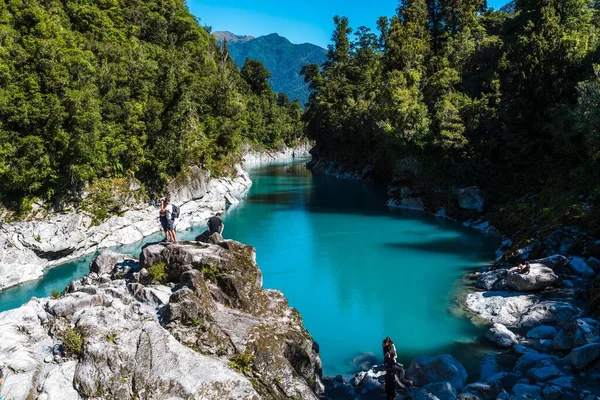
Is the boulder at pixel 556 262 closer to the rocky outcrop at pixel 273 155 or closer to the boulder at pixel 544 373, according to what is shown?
the boulder at pixel 544 373

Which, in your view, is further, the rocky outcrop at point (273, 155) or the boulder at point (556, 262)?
the rocky outcrop at point (273, 155)

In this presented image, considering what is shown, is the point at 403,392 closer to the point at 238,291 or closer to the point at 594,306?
the point at 238,291

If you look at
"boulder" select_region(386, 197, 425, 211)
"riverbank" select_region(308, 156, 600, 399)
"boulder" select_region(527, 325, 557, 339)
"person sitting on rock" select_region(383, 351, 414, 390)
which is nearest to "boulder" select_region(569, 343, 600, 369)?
"riverbank" select_region(308, 156, 600, 399)

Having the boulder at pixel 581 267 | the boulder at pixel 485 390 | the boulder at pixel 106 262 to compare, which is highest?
the boulder at pixel 106 262

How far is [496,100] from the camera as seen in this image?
3728cm

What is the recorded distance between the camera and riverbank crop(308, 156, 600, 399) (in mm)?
12445

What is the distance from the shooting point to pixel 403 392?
41.6ft

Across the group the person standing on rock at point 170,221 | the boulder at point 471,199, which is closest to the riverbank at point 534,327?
the boulder at point 471,199

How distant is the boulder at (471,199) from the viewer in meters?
35.7

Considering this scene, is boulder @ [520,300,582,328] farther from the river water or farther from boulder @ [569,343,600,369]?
boulder @ [569,343,600,369]

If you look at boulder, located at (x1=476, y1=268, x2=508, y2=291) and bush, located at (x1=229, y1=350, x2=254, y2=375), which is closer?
bush, located at (x1=229, y1=350, x2=254, y2=375)

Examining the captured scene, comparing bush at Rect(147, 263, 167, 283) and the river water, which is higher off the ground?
bush at Rect(147, 263, 167, 283)

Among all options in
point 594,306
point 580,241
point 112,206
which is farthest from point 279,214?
point 594,306

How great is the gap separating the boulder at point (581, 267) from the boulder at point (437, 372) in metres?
9.27
